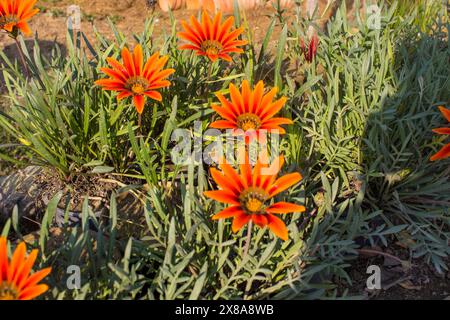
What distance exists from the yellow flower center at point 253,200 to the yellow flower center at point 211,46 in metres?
0.76

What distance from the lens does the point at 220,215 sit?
1464 mm

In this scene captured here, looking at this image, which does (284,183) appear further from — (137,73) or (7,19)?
(7,19)

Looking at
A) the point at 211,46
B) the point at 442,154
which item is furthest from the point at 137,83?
the point at 442,154

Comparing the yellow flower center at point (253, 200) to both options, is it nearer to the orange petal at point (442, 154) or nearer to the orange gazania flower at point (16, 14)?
the orange petal at point (442, 154)

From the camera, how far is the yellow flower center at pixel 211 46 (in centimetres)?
214

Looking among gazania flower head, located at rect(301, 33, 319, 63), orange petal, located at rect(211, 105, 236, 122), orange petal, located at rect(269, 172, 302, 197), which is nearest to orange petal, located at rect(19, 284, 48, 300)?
orange petal, located at rect(269, 172, 302, 197)

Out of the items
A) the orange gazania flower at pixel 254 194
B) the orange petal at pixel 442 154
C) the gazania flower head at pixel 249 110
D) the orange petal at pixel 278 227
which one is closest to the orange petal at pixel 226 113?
the gazania flower head at pixel 249 110

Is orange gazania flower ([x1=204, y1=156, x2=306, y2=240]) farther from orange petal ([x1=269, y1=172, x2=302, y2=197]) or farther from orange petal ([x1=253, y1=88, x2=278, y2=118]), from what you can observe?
orange petal ([x1=253, y1=88, x2=278, y2=118])

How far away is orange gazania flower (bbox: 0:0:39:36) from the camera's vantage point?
2.06 m

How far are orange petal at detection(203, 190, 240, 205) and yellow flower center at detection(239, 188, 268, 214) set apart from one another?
0.08 ft

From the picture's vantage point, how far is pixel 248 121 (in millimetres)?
1836

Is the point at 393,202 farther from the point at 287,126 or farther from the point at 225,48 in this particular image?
the point at 225,48

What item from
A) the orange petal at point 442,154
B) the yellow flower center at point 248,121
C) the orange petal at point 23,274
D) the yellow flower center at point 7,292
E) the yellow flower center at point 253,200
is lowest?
the yellow flower center at point 7,292
